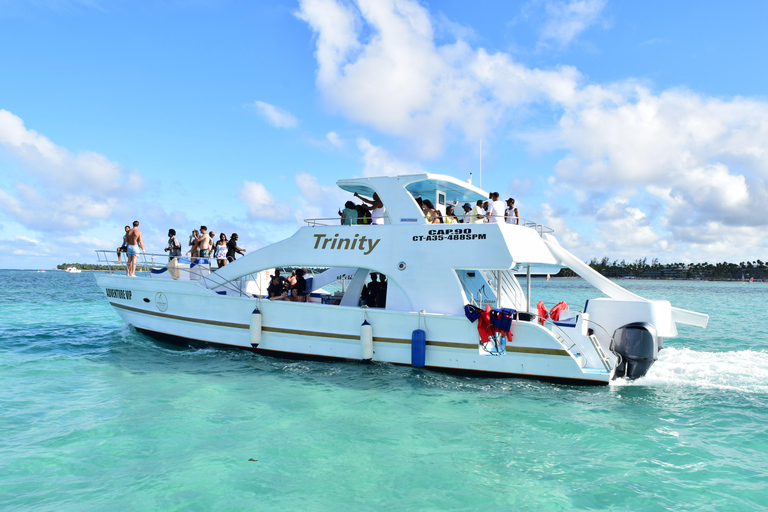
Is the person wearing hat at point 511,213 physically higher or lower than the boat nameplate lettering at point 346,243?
higher

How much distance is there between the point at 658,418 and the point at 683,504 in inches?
94.0

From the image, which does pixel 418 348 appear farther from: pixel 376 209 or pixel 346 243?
pixel 376 209

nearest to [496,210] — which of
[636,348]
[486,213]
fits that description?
[486,213]

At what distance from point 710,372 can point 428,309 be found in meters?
5.43

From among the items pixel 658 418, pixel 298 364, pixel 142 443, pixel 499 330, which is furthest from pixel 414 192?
pixel 142 443

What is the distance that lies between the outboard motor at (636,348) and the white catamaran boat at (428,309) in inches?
0.7

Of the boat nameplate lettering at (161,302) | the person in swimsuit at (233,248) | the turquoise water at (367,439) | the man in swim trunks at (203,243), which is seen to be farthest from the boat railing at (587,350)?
the boat nameplate lettering at (161,302)

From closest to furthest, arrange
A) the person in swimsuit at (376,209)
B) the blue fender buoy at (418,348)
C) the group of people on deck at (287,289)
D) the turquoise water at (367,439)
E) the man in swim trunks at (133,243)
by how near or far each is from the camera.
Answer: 1. the turquoise water at (367,439)
2. the blue fender buoy at (418,348)
3. the person in swimsuit at (376,209)
4. the group of people on deck at (287,289)
5. the man in swim trunks at (133,243)

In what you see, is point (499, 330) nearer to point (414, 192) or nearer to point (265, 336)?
point (414, 192)

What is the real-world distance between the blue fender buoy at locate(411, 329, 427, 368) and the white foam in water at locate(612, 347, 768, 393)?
3246 mm

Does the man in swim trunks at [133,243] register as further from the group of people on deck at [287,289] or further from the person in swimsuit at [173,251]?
the group of people on deck at [287,289]

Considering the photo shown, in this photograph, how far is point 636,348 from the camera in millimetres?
7781

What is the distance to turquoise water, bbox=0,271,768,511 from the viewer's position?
4160 millimetres

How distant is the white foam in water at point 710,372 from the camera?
25.6 ft
